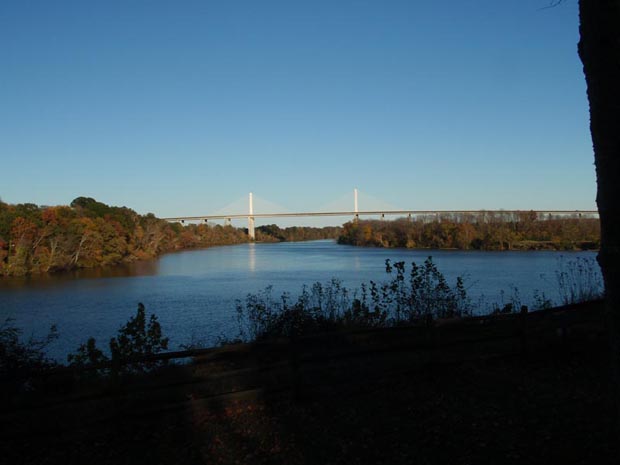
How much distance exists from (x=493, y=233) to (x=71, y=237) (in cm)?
5383

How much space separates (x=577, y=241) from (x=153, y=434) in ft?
229

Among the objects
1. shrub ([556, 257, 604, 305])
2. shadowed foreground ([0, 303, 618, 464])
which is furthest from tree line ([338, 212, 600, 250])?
shadowed foreground ([0, 303, 618, 464])

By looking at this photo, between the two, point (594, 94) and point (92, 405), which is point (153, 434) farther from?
point (594, 94)

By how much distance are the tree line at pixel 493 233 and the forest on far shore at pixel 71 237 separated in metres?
40.2

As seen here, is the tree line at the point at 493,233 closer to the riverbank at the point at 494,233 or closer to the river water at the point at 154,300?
the riverbank at the point at 494,233

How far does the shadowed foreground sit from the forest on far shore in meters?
42.0

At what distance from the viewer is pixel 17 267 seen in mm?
41281

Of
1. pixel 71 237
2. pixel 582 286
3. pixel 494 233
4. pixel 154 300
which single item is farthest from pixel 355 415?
pixel 494 233

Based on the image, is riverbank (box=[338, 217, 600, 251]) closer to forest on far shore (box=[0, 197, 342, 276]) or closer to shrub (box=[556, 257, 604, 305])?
forest on far shore (box=[0, 197, 342, 276])

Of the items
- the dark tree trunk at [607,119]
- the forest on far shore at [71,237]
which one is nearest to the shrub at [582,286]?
the dark tree trunk at [607,119]

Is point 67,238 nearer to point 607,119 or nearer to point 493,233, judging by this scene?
point 607,119

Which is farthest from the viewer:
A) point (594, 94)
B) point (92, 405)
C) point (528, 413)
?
point (92, 405)

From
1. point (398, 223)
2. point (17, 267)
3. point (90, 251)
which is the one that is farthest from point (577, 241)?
point (17, 267)

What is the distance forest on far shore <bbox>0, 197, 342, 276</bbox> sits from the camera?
43969 millimetres
